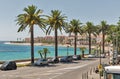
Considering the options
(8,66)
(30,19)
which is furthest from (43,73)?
(30,19)

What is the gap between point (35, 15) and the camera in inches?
2525

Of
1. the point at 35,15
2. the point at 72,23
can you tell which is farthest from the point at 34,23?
the point at 72,23

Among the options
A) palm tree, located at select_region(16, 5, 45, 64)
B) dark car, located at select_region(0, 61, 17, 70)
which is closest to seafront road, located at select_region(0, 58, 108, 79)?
dark car, located at select_region(0, 61, 17, 70)

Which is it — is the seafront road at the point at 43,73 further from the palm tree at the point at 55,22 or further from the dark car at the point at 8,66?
the palm tree at the point at 55,22

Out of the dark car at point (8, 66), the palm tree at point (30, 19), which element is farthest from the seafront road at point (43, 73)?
the palm tree at point (30, 19)

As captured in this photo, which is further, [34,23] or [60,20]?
[60,20]

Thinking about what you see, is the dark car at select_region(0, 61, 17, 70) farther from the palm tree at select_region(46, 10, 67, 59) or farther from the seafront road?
the palm tree at select_region(46, 10, 67, 59)

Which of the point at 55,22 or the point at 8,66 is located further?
the point at 55,22

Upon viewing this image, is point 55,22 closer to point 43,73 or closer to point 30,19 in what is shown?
point 30,19

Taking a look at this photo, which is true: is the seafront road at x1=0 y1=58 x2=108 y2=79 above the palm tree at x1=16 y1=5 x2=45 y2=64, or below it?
below

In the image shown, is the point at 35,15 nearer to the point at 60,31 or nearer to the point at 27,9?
the point at 27,9

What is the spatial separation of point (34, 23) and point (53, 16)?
16036mm

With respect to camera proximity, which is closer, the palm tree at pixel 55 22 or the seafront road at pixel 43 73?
the seafront road at pixel 43 73

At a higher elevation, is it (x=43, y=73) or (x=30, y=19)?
(x=30, y=19)
